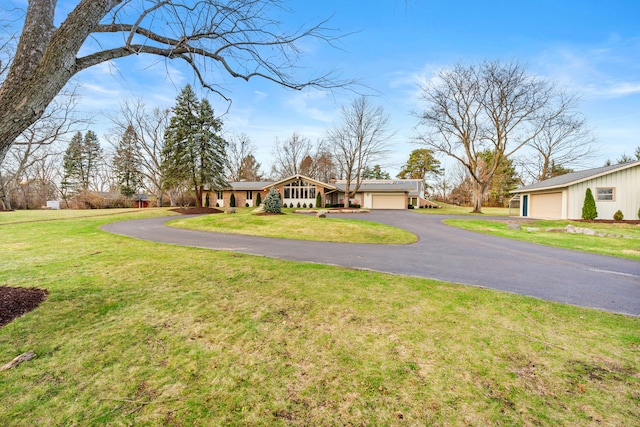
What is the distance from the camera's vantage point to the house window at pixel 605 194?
17219 millimetres

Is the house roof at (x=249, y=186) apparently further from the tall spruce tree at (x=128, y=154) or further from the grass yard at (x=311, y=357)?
the grass yard at (x=311, y=357)

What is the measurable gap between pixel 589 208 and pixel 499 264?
1678 cm

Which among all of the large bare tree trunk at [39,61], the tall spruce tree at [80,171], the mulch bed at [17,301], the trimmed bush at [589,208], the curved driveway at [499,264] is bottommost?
the curved driveway at [499,264]

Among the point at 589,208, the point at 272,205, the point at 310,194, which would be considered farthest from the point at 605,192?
the point at 310,194

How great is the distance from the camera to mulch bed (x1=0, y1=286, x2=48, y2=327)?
3.32m

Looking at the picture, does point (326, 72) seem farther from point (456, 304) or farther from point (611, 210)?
point (611, 210)

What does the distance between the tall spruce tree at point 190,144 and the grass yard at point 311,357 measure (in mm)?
24846

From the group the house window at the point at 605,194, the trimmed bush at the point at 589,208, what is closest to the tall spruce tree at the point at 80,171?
the trimmed bush at the point at 589,208

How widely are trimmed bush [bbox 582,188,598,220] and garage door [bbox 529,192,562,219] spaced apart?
2094mm

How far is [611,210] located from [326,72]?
2329cm

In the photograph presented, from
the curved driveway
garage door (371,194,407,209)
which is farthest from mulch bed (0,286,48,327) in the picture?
garage door (371,194,407,209)

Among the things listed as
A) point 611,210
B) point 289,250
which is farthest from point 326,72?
point 611,210

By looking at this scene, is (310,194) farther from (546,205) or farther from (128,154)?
(546,205)

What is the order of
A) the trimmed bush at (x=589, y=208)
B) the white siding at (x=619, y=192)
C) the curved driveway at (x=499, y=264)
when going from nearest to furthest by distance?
the curved driveway at (x=499, y=264) < the white siding at (x=619, y=192) < the trimmed bush at (x=589, y=208)
